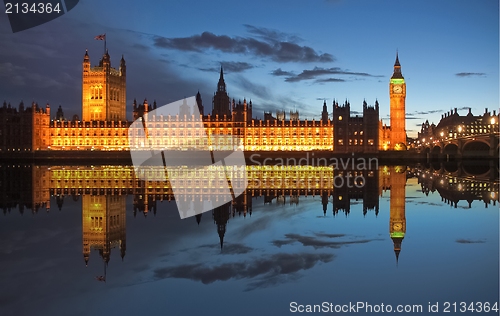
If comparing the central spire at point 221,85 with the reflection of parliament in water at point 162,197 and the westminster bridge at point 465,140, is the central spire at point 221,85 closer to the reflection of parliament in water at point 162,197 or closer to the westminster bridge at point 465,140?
the westminster bridge at point 465,140

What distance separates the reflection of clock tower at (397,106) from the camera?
121006 millimetres

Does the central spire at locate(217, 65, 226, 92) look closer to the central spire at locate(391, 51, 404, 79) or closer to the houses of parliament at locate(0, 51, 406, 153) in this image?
the houses of parliament at locate(0, 51, 406, 153)

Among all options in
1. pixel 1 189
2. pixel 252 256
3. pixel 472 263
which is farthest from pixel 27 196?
pixel 472 263

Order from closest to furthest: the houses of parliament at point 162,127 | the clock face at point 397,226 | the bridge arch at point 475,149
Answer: the clock face at point 397,226 → the bridge arch at point 475,149 → the houses of parliament at point 162,127

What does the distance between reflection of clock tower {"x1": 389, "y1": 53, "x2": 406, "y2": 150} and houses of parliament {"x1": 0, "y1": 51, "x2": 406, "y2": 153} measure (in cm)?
912

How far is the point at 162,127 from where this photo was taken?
109 meters

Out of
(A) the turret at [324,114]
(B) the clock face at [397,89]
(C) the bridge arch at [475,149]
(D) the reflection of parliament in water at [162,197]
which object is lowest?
(D) the reflection of parliament in water at [162,197]

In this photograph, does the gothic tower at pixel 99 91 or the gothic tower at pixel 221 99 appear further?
the gothic tower at pixel 221 99

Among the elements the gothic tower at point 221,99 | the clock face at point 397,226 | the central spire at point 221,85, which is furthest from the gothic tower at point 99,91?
the clock face at point 397,226

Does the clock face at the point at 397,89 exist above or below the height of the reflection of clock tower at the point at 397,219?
above

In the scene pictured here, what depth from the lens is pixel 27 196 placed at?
28359 mm

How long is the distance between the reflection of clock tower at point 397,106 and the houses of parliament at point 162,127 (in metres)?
9.12

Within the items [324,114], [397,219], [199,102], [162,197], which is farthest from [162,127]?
[397,219]

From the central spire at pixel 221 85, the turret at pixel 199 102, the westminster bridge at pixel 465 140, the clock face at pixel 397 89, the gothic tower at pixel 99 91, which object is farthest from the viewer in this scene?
the clock face at pixel 397 89
